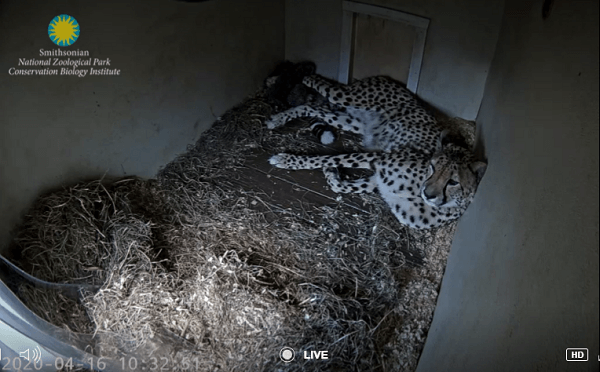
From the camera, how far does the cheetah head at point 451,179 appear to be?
275cm

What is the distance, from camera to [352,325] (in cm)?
237

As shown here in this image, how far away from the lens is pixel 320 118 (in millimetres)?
3885

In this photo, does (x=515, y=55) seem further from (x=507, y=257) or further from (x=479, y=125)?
(x=507, y=257)

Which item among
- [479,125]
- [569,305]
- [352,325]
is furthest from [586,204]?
[479,125]

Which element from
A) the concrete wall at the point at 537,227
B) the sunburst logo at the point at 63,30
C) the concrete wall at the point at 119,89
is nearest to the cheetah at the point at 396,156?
the concrete wall at the point at 537,227

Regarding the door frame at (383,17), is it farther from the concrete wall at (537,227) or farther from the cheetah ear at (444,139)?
the concrete wall at (537,227)

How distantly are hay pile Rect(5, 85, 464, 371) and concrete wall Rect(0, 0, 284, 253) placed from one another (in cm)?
19

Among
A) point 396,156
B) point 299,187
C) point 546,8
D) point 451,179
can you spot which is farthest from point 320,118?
point 546,8

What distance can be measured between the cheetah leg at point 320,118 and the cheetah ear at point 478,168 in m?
1.29

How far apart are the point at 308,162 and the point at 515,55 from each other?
1.59 m

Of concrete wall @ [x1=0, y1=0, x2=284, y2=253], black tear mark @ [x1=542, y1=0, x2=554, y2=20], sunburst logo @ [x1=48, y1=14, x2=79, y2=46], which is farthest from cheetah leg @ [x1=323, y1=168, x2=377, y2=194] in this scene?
sunburst logo @ [x1=48, y1=14, x2=79, y2=46]

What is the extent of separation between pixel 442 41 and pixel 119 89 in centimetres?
239

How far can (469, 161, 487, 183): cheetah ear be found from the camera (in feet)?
8.53

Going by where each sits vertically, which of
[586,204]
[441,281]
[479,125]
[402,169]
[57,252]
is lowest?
[441,281]
